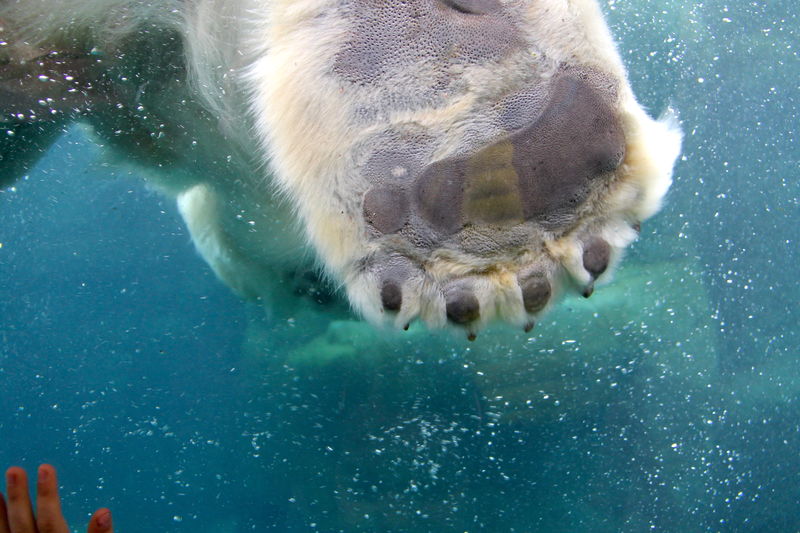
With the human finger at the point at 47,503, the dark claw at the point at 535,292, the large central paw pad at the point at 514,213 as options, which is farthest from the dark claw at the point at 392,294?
the human finger at the point at 47,503

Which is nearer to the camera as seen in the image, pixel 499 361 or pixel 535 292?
pixel 535 292

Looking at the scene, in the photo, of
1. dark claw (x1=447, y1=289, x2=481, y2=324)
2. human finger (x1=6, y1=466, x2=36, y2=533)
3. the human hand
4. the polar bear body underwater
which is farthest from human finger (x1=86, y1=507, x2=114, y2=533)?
dark claw (x1=447, y1=289, x2=481, y2=324)

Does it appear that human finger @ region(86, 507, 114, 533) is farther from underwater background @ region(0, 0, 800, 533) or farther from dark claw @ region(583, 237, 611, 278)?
dark claw @ region(583, 237, 611, 278)

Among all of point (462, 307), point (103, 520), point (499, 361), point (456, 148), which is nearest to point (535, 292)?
point (462, 307)

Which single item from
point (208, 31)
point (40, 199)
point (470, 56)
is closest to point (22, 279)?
point (40, 199)

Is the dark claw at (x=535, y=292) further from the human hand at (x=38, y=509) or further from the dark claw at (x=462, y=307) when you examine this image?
the human hand at (x=38, y=509)

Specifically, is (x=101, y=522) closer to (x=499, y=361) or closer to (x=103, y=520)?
(x=103, y=520)

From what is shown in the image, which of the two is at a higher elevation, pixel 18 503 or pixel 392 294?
pixel 392 294
